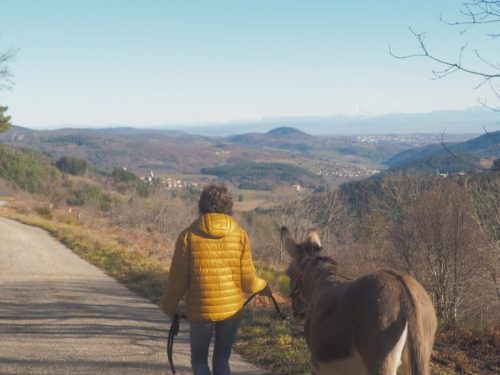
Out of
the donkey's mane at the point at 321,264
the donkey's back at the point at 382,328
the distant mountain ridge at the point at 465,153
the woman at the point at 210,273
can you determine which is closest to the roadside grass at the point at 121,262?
the donkey's mane at the point at 321,264

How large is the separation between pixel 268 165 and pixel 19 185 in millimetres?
112259

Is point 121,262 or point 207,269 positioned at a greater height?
point 207,269

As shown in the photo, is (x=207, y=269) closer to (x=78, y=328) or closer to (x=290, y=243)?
(x=290, y=243)

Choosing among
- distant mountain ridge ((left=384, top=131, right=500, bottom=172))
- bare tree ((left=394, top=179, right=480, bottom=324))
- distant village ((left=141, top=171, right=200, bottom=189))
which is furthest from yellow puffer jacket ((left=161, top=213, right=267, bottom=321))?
distant village ((left=141, top=171, right=200, bottom=189))

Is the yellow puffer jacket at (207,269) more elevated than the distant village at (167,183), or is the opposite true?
the yellow puffer jacket at (207,269)

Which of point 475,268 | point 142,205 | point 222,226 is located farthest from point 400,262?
point 142,205

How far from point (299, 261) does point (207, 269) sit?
4.47ft

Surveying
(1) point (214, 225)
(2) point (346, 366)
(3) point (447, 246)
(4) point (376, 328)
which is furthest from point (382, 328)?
(3) point (447, 246)

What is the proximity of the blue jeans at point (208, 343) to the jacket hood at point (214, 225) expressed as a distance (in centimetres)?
73

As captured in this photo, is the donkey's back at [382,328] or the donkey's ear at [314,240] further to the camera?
the donkey's ear at [314,240]

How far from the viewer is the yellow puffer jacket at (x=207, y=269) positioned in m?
3.56

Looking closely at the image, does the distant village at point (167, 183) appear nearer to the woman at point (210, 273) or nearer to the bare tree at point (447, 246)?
the bare tree at point (447, 246)

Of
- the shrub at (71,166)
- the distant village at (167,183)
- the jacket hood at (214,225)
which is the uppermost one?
the jacket hood at (214,225)

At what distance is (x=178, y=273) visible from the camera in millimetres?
3564
